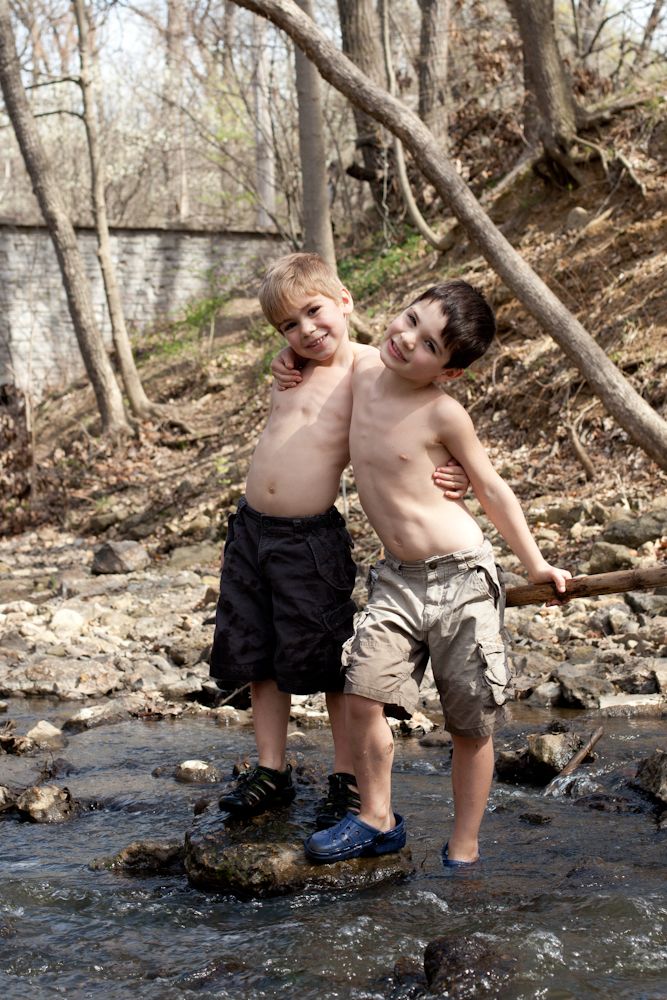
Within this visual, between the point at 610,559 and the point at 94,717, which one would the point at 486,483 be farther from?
the point at 610,559

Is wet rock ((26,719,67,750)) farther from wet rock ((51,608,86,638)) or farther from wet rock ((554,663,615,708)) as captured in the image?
wet rock ((554,663,615,708))

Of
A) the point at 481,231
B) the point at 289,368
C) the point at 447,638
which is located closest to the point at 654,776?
the point at 447,638

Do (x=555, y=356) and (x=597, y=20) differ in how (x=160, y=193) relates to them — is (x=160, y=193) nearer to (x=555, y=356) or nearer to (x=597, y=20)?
(x=597, y=20)

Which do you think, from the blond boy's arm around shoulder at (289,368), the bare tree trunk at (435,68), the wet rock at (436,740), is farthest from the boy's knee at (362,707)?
the bare tree trunk at (435,68)

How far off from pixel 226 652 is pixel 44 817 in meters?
1.03

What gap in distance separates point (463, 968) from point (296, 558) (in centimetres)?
126

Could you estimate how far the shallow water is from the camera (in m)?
2.49

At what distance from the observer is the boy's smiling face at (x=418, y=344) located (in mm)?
2934

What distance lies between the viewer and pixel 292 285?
10.4ft

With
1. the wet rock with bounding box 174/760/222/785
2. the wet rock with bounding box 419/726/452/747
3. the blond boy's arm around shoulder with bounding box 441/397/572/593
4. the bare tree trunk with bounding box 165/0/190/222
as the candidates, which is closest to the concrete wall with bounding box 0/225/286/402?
the bare tree trunk with bounding box 165/0/190/222

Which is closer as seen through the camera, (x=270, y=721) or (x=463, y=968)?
(x=463, y=968)

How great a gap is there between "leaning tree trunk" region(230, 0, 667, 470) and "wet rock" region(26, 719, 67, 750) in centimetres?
402

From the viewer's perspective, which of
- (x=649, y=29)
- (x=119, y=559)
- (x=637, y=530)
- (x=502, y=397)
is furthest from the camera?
(x=649, y=29)

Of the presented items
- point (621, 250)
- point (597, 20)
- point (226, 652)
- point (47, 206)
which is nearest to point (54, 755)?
point (226, 652)
